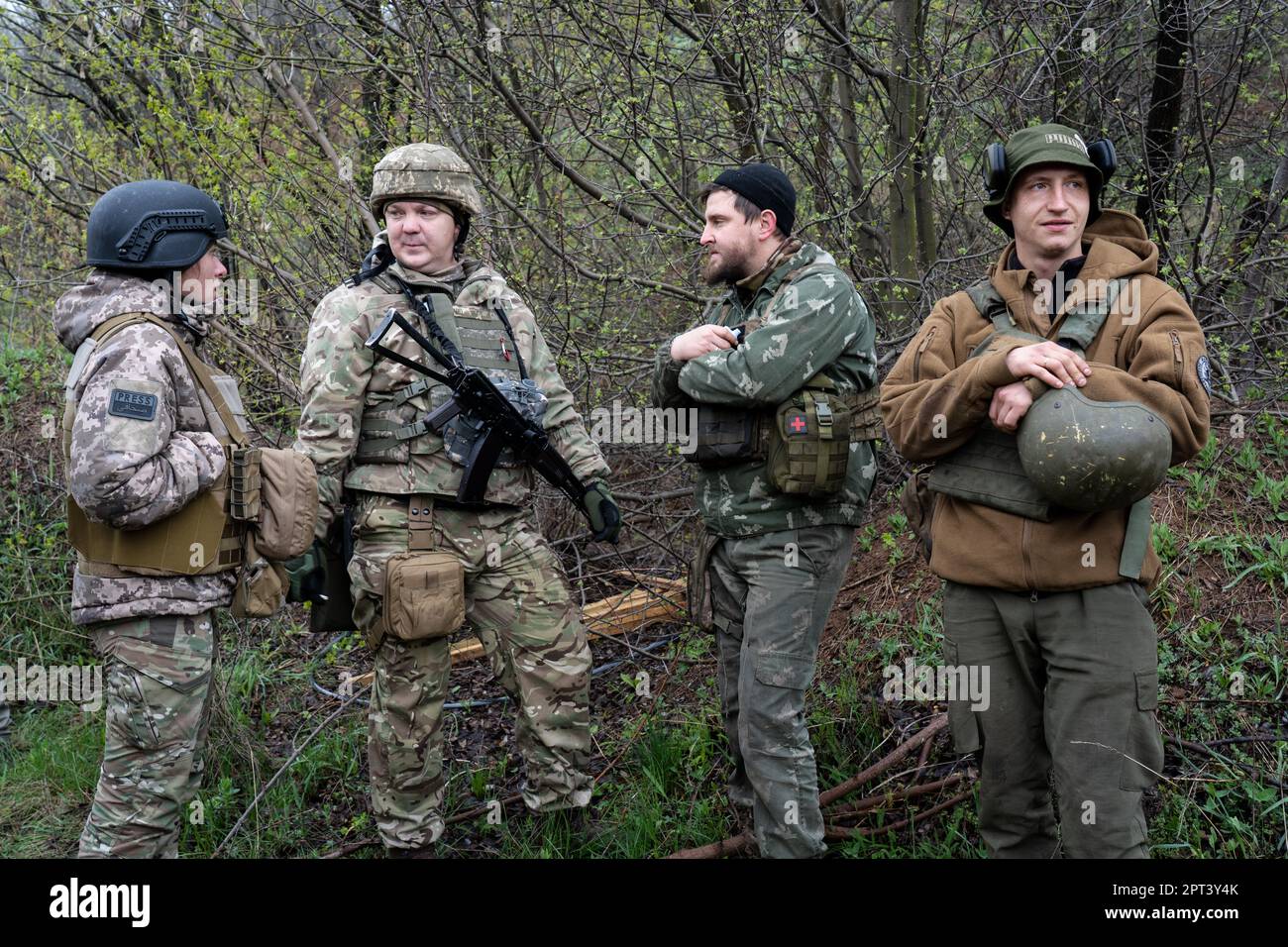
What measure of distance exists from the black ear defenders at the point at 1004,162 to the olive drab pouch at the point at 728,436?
39.7 inches

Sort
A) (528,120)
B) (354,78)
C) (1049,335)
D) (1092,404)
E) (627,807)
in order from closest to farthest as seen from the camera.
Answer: (1092,404) → (1049,335) → (627,807) → (528,120) → (354,78)

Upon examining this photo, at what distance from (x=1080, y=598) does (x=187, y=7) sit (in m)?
5.59

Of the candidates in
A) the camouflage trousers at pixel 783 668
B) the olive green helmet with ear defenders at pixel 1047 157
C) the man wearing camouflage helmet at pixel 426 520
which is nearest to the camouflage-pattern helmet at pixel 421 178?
the man wearing camouflage helmet at pixel 426 520

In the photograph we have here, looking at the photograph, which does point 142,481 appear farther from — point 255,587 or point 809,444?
point 809,444

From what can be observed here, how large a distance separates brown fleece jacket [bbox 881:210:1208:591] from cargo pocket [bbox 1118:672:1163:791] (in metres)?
0.30

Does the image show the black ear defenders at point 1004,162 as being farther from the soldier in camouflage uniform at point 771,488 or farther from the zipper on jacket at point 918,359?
the soldier in camouflage uniform at point 771,488

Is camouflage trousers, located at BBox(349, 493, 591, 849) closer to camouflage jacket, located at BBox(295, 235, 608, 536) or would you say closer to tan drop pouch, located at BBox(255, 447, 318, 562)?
camouflage jacket, located at BBox(295, 235, 608, 536)

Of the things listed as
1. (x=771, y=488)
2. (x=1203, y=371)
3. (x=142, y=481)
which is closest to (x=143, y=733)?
(x=142, y=481)

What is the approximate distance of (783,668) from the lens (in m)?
3.33

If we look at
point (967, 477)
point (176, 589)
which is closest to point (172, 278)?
point (176, 589)

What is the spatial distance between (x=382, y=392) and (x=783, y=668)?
1668 mm

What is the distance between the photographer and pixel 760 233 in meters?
3.56

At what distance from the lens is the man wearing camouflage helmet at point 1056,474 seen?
103 inches
